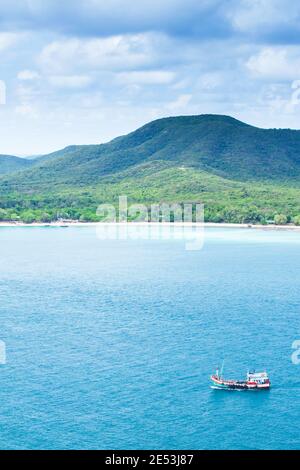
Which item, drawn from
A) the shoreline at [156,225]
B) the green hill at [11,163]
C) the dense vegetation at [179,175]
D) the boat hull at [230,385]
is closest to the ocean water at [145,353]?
the boat hull at [230,385]

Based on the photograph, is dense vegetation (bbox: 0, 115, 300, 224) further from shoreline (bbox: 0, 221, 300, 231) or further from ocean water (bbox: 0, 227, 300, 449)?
ocean water (bbox: 0, 227, 300, 449)

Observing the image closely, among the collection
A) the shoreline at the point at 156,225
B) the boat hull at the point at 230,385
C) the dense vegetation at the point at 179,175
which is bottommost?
the boat hull at the point at 230,385

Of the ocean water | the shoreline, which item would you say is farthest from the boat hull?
the shoreline

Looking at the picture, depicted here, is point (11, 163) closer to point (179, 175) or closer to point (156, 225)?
point (179, 175)

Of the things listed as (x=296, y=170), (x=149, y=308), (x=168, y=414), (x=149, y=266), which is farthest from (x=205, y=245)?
(x=296, y=170)

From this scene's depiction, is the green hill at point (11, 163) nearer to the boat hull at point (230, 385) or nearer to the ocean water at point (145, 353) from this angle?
the ocean water at point (145, 353)

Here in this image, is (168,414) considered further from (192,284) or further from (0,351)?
(192,284)

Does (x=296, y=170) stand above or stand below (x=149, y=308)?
above

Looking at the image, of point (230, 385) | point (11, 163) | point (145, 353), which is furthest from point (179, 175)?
point (230, 385)
